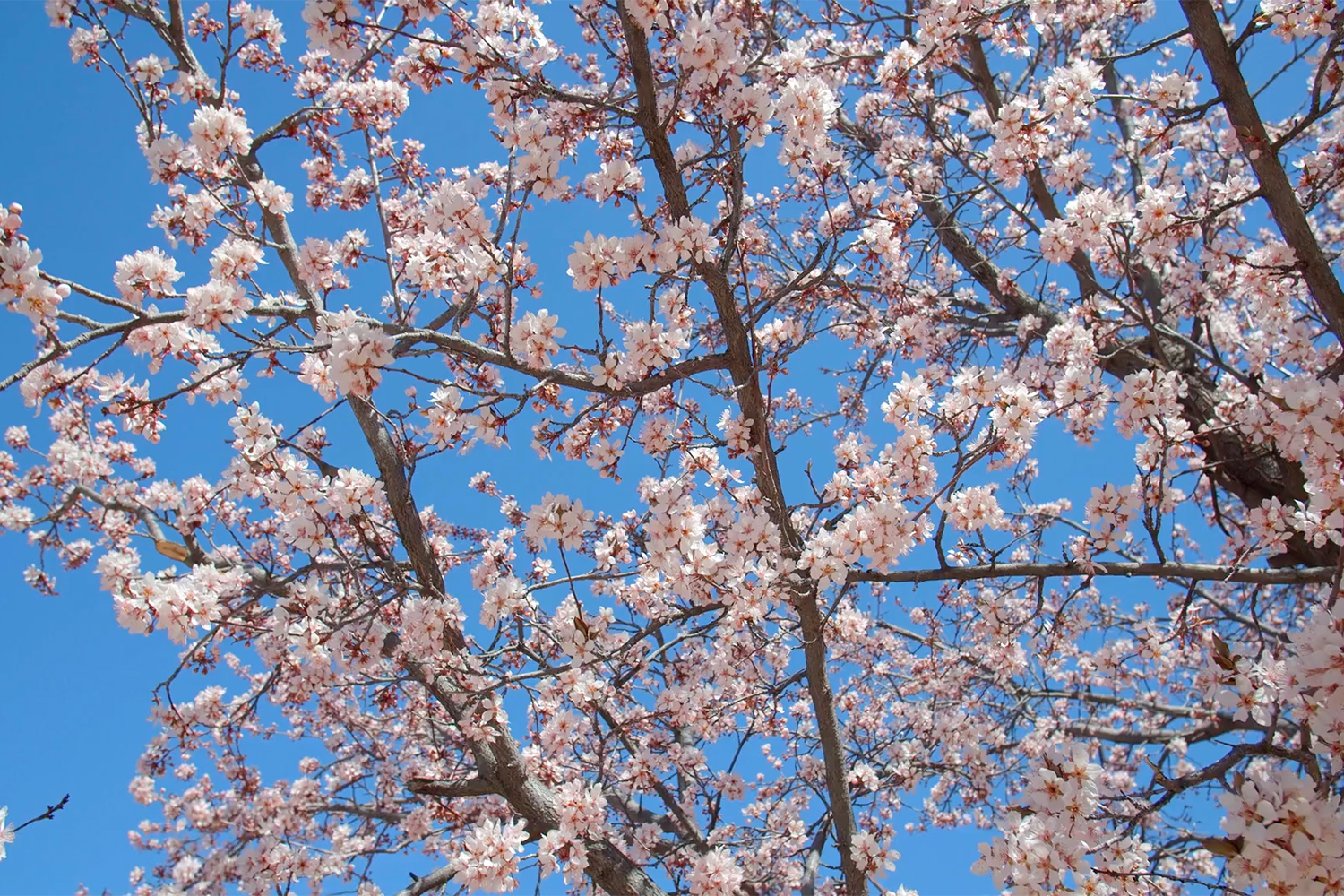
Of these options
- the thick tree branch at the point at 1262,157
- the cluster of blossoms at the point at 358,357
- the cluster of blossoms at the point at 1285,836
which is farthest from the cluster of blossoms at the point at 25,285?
the thick tree branch at the point at 1262,157

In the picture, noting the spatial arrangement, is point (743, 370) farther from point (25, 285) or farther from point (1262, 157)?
point (25, 285)

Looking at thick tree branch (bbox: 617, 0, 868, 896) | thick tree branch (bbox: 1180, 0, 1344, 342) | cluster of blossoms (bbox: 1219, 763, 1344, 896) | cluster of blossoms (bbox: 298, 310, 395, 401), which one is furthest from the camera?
thick tree branch (bbox: 1180, 0, 1344, 342)

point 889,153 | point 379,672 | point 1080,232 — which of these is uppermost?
point 889,153

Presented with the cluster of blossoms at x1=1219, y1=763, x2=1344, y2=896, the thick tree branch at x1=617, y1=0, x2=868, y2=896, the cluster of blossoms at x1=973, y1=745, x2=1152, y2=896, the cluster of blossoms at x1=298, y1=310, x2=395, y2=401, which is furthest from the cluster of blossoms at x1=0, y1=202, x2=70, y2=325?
the cluster of blossoms at x1=1219, y1=763, x2=1344, y2=896

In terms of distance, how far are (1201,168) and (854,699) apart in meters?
6.80

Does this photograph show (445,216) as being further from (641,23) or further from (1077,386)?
(1077,386)

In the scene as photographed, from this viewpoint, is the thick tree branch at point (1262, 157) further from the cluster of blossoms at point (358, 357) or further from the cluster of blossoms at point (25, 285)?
the cluster of blossoms at point (25, 285)

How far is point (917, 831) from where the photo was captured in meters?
9.27

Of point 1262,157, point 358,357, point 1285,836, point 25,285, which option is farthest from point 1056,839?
point 25,285

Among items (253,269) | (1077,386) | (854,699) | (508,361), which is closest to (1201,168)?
(1077,386)

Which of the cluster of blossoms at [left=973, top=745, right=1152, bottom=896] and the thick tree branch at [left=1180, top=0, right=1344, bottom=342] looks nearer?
the cluster of blossoms at [left=973, top=745, right=1152, bottom=896]

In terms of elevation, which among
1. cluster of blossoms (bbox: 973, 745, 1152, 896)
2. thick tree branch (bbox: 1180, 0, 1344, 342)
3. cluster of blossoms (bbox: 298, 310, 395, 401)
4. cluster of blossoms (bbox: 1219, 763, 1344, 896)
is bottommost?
cluster of blossoms (bbox: 1219, 763, 1344, 896)

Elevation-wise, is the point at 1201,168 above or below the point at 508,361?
above

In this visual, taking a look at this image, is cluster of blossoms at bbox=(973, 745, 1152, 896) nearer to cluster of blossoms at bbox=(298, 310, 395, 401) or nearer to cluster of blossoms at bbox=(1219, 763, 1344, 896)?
cluster of blossoms at bbox=(1219, 763, 1344, 896)
